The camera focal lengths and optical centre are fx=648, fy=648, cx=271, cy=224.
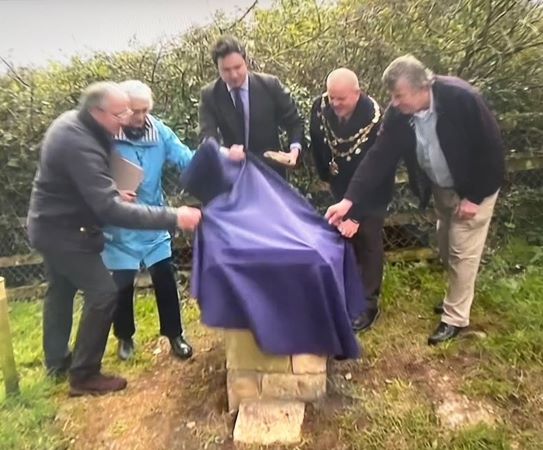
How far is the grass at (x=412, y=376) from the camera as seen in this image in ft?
9.75

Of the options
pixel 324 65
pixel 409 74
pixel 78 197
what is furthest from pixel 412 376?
pixel 324 65

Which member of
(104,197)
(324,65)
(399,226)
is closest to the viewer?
(104,197)

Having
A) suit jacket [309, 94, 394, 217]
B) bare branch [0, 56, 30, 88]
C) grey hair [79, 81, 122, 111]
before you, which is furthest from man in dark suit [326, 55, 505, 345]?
bare branch [0, 56, 30, 88]

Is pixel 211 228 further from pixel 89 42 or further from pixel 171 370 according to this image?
pixel 89 42

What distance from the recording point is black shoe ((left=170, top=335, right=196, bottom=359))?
12.5 ft

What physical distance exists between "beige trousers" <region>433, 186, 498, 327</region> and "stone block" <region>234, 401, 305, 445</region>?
1179 mm

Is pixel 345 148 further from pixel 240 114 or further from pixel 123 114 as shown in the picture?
pixel 123 114

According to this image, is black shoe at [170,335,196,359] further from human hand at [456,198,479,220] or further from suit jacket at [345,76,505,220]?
human hand at [456,198,479,220]

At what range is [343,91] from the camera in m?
3.55

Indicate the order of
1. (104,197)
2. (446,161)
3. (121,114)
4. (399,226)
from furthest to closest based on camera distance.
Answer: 1. (399,226)
2. (446,161)
3. (121,114)
4. (104,197)

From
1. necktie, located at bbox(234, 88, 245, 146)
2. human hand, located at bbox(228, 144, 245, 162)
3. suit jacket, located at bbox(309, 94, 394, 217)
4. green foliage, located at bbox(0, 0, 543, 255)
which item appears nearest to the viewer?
human hand, located at bbox(228, 144, 245, 162)

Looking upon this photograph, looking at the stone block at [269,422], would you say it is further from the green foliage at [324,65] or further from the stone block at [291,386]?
the green foliage at [324,65]

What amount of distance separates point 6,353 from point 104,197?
3.49 feet

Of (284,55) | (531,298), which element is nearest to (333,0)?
(284,55)
